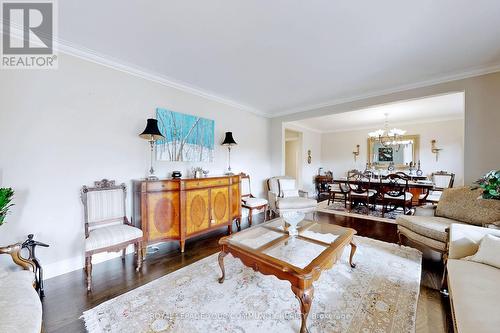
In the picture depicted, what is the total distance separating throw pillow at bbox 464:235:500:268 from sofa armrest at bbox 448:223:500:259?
0.09m

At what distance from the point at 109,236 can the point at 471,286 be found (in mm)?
2958

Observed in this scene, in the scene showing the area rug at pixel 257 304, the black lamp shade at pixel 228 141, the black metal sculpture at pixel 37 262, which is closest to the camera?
the area rug at pixel 257 304

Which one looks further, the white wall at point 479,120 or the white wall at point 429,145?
the white wall at point 429,145

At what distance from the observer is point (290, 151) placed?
26.1 ft

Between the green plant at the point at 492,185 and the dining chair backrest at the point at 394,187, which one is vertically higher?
the green plant at the point at 492,185

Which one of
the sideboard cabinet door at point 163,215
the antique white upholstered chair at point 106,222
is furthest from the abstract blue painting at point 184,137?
the antique white upholstered chair at point 106,222

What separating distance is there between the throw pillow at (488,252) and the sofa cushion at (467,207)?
3.33 feet

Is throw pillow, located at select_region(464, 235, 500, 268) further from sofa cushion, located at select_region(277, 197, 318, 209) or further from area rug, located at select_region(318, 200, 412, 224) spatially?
area rug, located at select_region(318, 200, 412, 224)

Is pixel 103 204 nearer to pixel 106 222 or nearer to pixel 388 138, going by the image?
pixel 106 222

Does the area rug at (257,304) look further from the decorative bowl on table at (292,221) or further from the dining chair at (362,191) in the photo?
the dining chair at (362,191)

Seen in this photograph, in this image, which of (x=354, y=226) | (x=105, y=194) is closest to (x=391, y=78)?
(x=354, y=226)

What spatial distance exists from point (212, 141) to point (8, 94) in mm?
2479

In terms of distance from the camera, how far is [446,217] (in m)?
2.59

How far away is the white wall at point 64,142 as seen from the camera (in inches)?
77.4
